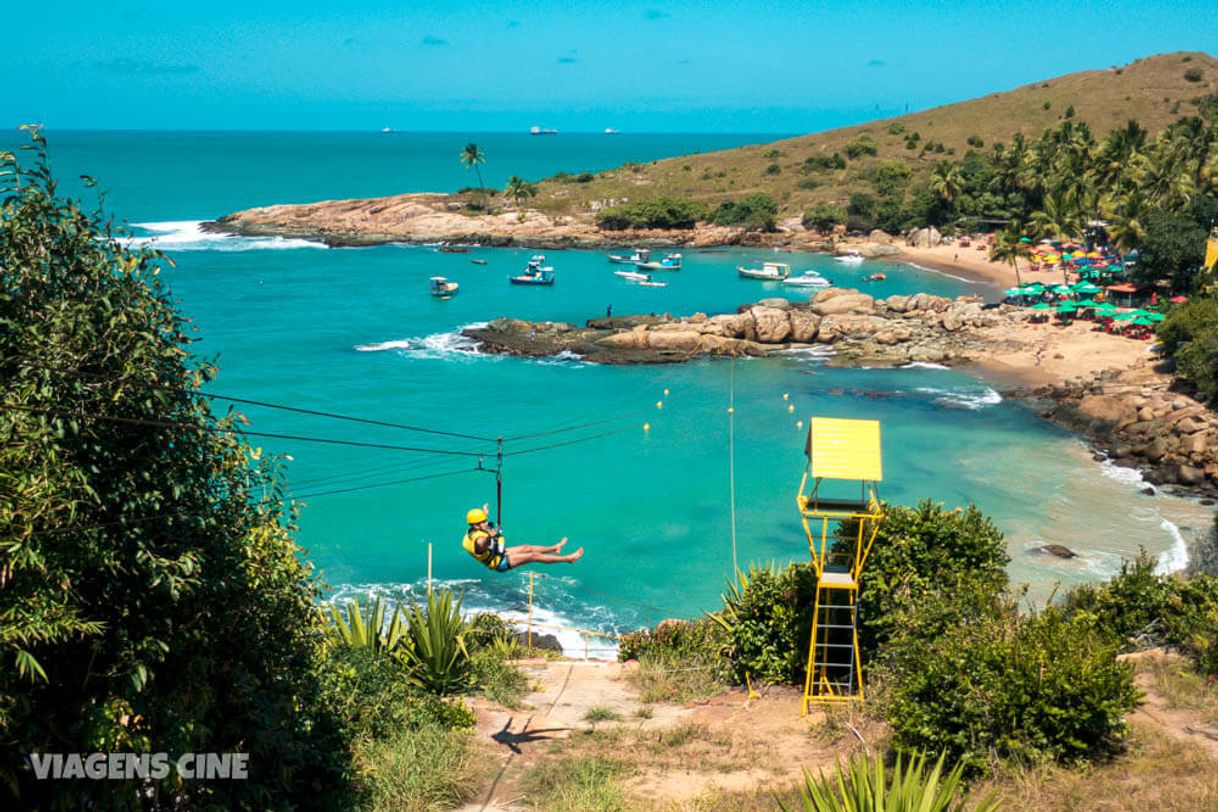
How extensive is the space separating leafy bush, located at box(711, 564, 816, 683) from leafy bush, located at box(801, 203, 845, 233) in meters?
82.5

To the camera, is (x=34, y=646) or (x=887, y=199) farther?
(x=887, y=199)

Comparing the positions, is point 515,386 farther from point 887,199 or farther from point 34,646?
point 887,199

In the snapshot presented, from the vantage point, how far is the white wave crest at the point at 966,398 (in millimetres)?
44094

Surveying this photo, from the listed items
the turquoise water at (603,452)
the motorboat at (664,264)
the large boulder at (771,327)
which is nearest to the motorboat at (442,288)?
the turquoise water at (603,452)

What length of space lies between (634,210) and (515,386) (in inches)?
2091

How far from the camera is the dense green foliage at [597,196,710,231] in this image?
9769 cm

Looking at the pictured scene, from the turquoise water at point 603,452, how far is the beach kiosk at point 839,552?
1064 centimetres

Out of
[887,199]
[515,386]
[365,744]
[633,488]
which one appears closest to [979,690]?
[365,744]

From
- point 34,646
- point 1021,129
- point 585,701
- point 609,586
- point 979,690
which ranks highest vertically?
point 1021,129

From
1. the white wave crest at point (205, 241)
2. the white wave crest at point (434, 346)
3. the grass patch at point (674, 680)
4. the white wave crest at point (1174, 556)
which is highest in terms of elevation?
the white wave crest at point (205, 241)

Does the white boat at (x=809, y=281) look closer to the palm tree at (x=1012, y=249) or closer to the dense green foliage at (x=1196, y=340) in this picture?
the palm tree at (x=1012, y=249)

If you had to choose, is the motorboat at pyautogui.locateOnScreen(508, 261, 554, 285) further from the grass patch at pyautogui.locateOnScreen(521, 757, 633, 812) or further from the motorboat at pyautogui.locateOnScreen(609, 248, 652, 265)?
the grass patch at pyautogui.locateOnScreen(521, 757, 633, 812)

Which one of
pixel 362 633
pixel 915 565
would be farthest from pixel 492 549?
pixel 915 565

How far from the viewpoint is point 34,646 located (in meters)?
7.45
